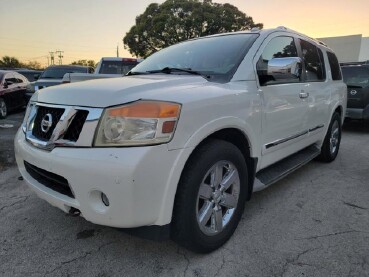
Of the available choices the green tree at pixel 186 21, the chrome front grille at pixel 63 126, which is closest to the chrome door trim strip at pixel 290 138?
the chrome front grille at pixel 63 126

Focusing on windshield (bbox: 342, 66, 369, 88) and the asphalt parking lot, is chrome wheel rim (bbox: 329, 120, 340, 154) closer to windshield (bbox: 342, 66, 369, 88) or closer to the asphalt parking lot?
the asphalt parking lot

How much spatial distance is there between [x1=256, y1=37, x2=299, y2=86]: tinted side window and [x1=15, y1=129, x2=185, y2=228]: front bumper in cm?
138

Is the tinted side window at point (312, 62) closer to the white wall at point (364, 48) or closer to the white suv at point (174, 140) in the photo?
the white suv at point (174, 140)

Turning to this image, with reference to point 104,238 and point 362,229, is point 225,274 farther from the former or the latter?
point 362,229

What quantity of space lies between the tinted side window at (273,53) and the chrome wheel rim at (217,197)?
0.95 meters

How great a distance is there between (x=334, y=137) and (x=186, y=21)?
26597 mm

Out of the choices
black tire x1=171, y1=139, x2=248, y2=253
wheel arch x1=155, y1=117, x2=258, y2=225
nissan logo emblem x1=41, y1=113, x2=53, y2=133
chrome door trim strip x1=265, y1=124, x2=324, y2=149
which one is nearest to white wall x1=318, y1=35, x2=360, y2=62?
chrome door trim strip x1=265, y1=124, x2=324, y2=149

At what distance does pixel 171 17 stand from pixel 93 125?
1179 inches

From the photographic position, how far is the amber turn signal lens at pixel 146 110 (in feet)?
6.84

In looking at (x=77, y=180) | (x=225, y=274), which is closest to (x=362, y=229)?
(x=225, y=274)

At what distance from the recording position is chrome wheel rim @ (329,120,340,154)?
204 inches

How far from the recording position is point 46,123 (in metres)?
2.41

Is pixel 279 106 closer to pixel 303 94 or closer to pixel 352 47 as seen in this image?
pixel 303 94

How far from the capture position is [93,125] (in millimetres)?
2090
